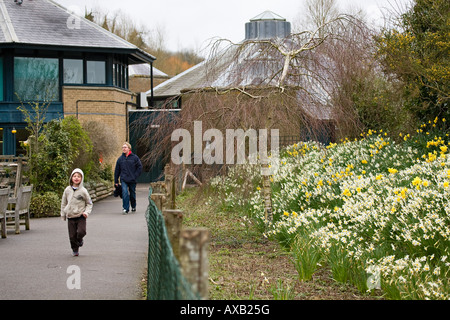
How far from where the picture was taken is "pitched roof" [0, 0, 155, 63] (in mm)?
27095

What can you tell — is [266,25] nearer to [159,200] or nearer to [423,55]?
[423,55]

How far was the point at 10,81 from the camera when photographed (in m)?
27.5

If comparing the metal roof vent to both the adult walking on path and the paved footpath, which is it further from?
the paved footpath

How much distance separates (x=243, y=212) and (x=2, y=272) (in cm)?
645

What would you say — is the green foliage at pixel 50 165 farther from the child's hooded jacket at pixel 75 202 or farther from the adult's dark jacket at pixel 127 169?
the child's hooded jacket at pixel 75 202

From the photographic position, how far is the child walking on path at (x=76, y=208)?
10.1 meters

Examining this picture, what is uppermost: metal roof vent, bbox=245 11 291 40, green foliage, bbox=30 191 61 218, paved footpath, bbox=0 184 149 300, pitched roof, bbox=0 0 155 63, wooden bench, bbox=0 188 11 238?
metal roof vent, bbox=245 11 291 40

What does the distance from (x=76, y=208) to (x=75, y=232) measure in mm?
408

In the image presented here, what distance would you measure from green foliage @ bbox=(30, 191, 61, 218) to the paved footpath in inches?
85.6

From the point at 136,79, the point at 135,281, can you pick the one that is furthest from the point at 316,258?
the point at 136,79

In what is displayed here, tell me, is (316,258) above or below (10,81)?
below

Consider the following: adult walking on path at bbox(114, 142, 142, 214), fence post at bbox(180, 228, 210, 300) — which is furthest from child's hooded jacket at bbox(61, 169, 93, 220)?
fence post at bbox(180, 228, 210, 300)
